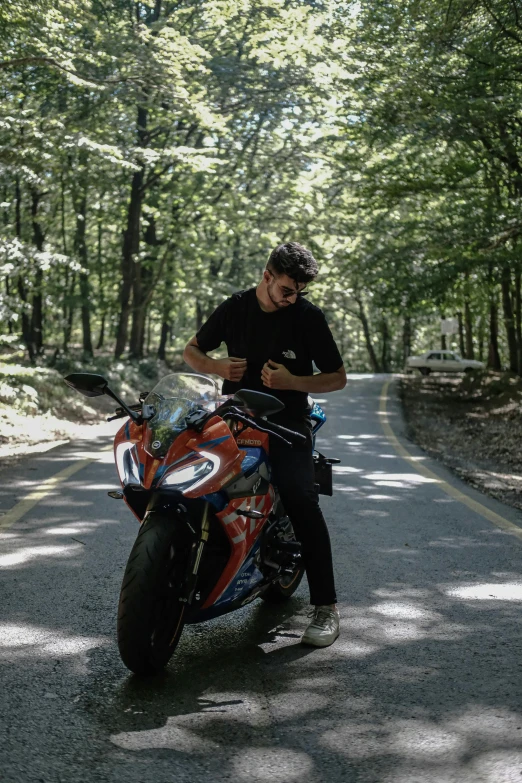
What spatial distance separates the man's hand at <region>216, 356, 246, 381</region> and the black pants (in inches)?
13.6

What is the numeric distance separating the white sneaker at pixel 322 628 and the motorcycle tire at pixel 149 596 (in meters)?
0.88

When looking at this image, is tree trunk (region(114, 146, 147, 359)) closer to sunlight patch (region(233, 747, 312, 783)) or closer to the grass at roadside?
the grass at roadside

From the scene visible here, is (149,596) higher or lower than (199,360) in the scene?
lower

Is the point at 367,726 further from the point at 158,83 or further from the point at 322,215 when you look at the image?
the point at 322,215

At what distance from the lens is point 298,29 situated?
23.0 m

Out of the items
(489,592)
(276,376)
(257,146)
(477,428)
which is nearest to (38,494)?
(489,592)

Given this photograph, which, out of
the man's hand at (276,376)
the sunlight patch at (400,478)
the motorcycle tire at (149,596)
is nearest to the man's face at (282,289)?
the man's hand at (276,376)

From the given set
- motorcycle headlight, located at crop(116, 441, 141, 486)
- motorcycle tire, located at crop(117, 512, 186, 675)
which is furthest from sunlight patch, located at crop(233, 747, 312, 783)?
motorcycle headlight, located at crop(116, 441, 141, 486)

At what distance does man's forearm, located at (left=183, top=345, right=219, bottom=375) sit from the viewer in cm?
499

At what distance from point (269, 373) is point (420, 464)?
8607 mm

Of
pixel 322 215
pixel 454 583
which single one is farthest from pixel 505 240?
pixel 454 583

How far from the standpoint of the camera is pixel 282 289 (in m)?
4.77

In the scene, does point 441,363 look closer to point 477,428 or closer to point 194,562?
point 477,428

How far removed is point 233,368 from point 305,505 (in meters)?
0.76
